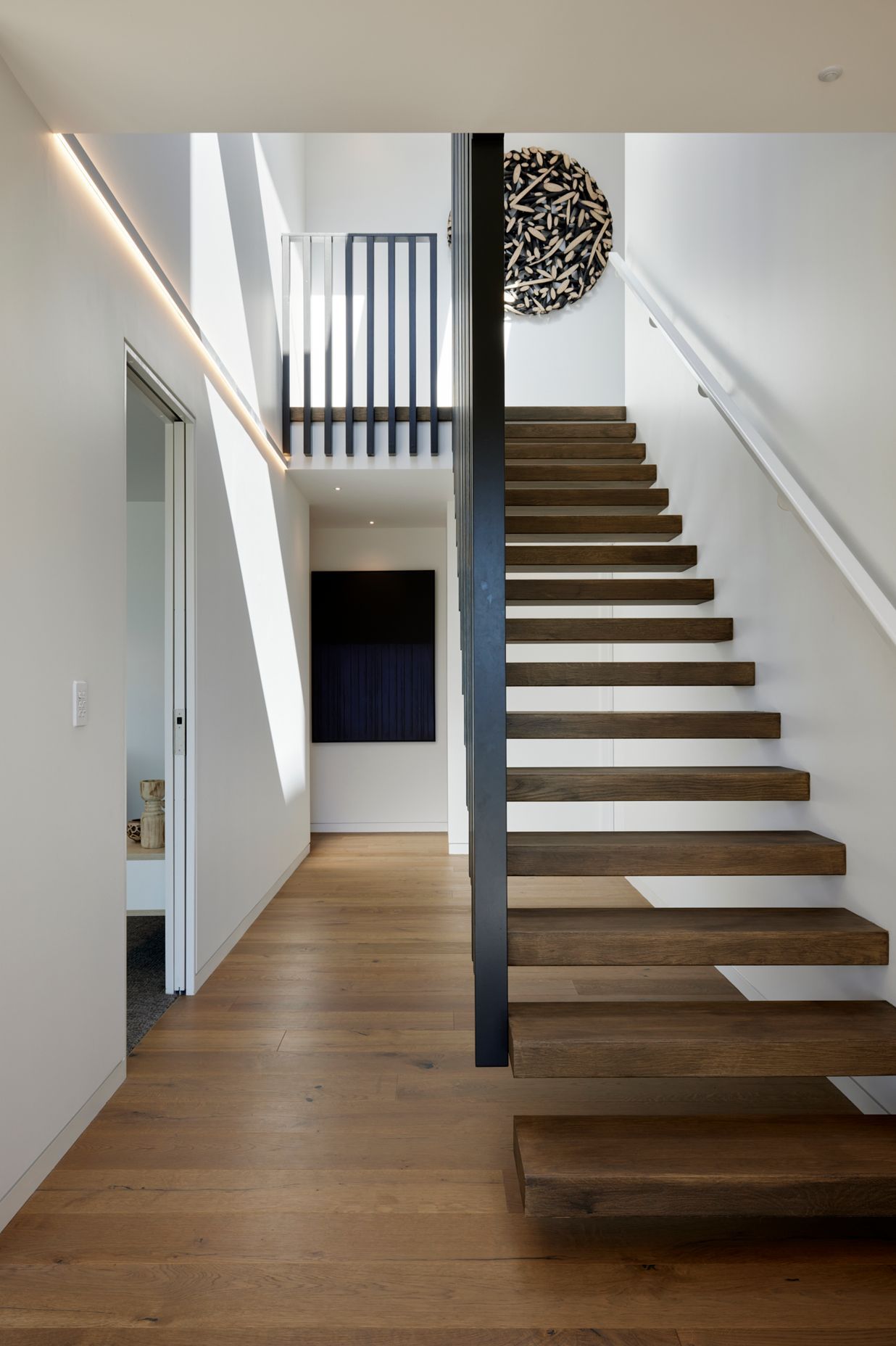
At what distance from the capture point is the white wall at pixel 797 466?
2297mm

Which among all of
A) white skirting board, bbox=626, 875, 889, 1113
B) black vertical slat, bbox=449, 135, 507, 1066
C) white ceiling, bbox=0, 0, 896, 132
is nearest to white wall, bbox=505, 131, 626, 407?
white skirting board, bbox=626, 875, 889, 1113

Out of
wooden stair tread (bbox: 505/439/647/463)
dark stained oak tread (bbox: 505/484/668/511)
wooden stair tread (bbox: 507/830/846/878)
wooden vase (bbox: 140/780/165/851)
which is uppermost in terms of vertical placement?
wooden stair tread (bbox: 505/439/647/463)

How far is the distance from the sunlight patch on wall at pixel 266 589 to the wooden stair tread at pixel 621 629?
1546mm

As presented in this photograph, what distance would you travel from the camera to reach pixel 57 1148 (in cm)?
214

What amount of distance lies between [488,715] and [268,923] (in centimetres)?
257

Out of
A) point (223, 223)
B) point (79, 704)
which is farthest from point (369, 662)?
point (79, 704)

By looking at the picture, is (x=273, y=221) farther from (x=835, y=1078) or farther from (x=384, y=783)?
(x=835, y=1078)

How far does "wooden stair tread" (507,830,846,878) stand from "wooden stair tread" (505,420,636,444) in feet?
8.71

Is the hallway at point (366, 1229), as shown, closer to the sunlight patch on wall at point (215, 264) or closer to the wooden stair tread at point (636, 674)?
the wooden stair tread at point (636, 674)

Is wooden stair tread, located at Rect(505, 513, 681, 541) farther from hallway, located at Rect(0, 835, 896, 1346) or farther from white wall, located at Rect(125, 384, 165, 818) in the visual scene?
white wall, located at Rect(125, 384, 165, 818)

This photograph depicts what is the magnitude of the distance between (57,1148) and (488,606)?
5.42 ft

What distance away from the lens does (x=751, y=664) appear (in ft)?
10.4

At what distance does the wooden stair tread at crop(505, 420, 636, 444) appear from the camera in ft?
15.0

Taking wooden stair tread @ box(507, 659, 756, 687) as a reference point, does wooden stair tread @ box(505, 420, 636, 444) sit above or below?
above
